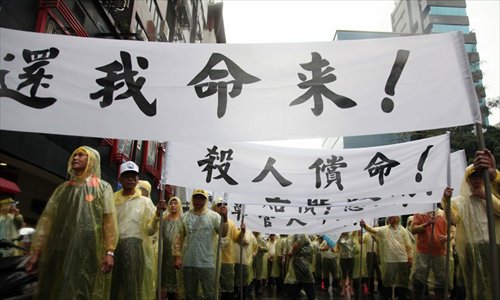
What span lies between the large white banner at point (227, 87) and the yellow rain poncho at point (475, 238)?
1319 millimetres

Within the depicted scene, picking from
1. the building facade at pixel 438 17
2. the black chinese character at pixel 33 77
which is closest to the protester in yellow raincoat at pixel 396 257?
the black chinese character at pixel 33 77

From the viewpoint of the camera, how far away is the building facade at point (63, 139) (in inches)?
321

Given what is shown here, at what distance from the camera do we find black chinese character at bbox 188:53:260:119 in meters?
3.94

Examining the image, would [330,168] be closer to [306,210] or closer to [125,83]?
[306,210]

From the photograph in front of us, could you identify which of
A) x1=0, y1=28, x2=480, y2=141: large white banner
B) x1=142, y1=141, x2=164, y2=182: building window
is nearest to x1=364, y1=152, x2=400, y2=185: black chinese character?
x1=0, y1=28, x2=480, y2=141: large white banner

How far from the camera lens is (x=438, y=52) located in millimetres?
3654

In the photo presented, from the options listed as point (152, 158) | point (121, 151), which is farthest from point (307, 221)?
point (152, 158)

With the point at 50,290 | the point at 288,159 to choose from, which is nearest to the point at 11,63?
the point at 50,290

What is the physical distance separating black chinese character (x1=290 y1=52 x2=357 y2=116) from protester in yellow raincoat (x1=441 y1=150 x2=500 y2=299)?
1.71m

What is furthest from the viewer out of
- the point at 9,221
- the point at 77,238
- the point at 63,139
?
the point at 63,139

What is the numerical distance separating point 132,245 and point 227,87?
234 centimetres

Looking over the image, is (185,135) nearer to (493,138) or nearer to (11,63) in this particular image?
(11,63)

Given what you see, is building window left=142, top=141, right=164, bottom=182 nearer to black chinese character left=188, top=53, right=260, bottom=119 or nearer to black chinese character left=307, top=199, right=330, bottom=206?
black chinese character left=307, top=199, right=330, bottom=206

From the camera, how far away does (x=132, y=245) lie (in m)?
4.78
